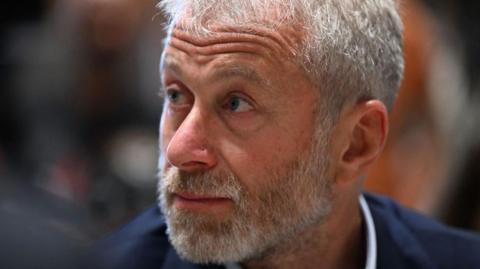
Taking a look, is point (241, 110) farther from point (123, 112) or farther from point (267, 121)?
point (123, 112)

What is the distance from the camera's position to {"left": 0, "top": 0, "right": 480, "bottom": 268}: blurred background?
3.51 meters

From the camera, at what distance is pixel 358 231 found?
2.20 m

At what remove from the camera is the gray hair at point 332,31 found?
1927 mm

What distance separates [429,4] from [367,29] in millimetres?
3433

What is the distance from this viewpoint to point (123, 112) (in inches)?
154

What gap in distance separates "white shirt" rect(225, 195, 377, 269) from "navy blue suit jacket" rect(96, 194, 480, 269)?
0.02 m

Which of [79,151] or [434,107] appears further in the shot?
[434,107]

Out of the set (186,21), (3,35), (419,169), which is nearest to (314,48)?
(186,21)

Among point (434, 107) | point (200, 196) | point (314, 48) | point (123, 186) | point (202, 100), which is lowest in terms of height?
point (123, 186)

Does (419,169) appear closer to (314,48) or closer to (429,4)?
(429,4)

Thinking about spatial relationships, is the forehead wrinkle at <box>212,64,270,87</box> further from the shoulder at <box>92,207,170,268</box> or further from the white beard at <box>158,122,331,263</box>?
the shoulder at <box>92,207,170,268</box>

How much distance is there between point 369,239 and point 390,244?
0.06 metres

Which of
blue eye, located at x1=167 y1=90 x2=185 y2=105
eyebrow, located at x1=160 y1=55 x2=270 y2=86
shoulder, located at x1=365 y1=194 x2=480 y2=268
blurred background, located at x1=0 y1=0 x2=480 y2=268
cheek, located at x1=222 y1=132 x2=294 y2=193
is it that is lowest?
blurred background, located at x1=0 y1=0 x2=480 y2=268

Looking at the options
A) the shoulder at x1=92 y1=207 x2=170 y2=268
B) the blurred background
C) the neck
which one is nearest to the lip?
the neck
